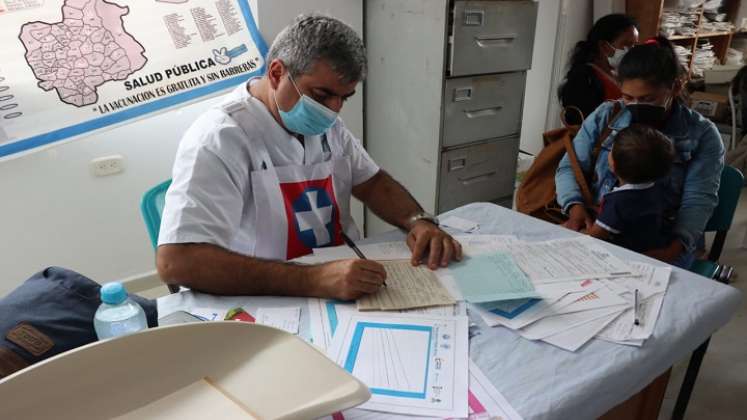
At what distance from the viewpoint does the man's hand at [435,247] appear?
1.19m

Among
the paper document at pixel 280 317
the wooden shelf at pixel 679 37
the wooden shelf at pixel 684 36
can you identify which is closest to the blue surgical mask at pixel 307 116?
the paper document at pixel 280 317

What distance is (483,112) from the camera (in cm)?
233

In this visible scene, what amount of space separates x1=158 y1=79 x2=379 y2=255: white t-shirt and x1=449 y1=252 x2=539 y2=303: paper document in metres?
0.54

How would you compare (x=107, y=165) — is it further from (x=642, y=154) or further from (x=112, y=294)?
(x=642, y=154)

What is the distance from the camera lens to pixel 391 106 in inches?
98.3

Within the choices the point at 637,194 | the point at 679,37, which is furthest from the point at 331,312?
the point at 679,37

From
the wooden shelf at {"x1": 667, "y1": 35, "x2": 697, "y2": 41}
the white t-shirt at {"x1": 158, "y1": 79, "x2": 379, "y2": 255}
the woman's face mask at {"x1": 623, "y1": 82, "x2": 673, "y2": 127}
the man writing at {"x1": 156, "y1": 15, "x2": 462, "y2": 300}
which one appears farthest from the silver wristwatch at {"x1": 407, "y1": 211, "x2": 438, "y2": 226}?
the wooden shelf at {"x1": 667, "y1": 35, "x2": 697, "y2": 41}

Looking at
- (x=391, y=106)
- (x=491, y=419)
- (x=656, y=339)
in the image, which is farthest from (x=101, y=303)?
(x=391, y=106)

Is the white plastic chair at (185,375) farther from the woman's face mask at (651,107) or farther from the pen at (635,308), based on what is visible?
the woman's face mask at (651,107)

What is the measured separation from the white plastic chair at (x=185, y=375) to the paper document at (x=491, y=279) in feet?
1.42

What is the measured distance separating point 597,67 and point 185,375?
8.48 feet

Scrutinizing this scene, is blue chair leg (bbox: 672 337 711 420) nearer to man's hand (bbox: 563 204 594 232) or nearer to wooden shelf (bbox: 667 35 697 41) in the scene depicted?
man's hand (bbox: 563 204 594 232)

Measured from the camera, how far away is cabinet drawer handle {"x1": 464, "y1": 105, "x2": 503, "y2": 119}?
229 cm

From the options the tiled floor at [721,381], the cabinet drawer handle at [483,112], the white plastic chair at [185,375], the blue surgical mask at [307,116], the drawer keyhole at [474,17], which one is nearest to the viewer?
the white plastic chair at [185,375]
